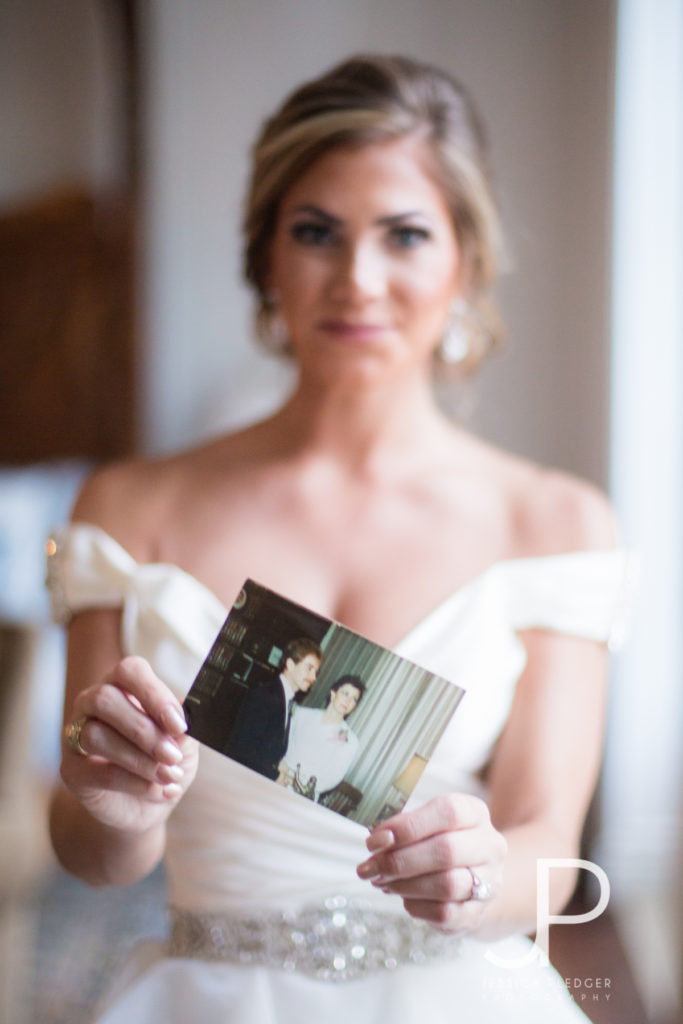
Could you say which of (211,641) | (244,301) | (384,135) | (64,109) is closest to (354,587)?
(211,641)

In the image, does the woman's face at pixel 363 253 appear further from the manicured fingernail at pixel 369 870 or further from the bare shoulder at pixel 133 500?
the manicured fingernail at pixel 369 870

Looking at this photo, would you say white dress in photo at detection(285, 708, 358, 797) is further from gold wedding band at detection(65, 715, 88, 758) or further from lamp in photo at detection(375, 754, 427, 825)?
gold wedding band at detection(65, 715, 88, 758)

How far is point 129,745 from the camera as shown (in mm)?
505

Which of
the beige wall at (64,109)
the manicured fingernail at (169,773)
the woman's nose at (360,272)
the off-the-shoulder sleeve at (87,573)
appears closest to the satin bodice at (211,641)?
the off-the-shoulder sleeve at (87,573)

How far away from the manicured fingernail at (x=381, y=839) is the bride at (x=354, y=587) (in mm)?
108

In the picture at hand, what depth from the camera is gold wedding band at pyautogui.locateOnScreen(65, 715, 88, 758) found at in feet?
1.72

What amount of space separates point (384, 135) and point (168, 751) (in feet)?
1.42

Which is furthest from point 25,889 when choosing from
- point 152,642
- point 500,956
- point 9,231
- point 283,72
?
point 9,231

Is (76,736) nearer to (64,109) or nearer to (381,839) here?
(381,839)

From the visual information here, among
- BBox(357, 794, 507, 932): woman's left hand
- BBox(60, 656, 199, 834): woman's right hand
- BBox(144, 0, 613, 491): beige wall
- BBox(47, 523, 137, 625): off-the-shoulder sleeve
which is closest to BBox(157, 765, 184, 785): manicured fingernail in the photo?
BBox(60, 656, 199, 834): woman's right hand

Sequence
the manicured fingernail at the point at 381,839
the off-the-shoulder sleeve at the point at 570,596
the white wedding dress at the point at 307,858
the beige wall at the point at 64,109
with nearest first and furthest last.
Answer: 1. the manicured fingernail at the point at 381,839
2. the white wedding dress at the point at 307,858
3. the off-the-shoulder sleeve at the point at 570,596
4. the beige wall at the point at 64,109

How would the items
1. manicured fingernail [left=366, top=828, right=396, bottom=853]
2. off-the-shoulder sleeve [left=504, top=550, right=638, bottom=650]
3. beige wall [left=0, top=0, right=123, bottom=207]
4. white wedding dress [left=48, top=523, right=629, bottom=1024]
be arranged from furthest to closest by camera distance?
beige wall [left=0, top=0, right=123, bottom=207], off-the-shoulder sleeve [left=504, top=550, right=638, bottom=650], white wedding dress [left=48, top=523, right=629, bottom=1024], manicured fingernail [left=366, top=828, right=396, bottom=853]

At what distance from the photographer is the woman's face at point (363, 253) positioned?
60cm

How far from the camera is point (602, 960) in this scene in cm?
57
